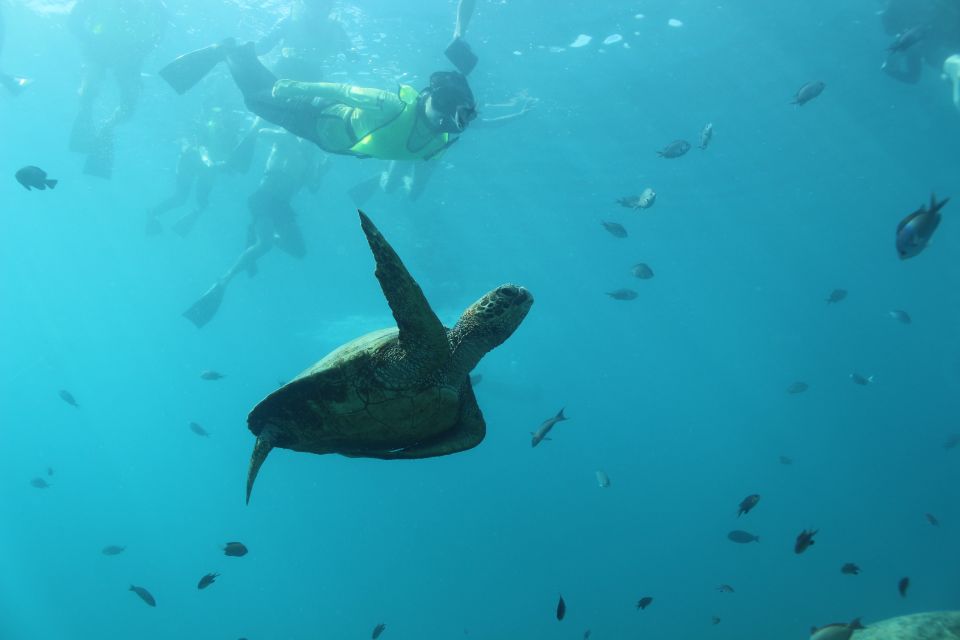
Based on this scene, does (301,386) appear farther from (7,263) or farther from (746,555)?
(746,555)

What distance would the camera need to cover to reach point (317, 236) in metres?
23.1

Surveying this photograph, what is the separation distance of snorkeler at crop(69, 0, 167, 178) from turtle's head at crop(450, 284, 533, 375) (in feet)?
44.0

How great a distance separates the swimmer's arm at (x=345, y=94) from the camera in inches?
269

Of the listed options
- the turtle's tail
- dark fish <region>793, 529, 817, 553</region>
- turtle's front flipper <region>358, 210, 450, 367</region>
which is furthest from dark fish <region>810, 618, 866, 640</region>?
the turtle's tail

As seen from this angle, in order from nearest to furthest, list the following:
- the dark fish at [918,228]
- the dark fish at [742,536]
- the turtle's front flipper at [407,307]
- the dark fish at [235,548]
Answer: the turtle's front flipper at [407,307] → the dark fish at [918,228] → the dark fish at [235,548] → the dark fish at [742,536]

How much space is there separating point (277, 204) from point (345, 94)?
781 cm

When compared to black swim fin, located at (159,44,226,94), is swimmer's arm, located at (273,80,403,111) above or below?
below

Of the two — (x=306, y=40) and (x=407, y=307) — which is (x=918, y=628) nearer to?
(x=407, y=307)

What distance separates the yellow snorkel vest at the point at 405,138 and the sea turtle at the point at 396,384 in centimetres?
405

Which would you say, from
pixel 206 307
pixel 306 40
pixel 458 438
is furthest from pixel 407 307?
pixel 206 307

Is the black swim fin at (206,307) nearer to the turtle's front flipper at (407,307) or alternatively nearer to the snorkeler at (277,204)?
the snorkeler at (277,204)

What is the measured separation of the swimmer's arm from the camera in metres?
6.82

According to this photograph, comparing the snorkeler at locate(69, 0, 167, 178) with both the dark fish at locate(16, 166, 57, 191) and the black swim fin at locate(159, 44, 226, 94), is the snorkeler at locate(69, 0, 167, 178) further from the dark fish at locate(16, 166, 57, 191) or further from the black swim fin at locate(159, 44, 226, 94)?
the dark fish at locate(16, 166, 57, 191)

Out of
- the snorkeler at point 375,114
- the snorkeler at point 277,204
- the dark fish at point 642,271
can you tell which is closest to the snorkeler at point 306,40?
the snorkeler at point 277,204
